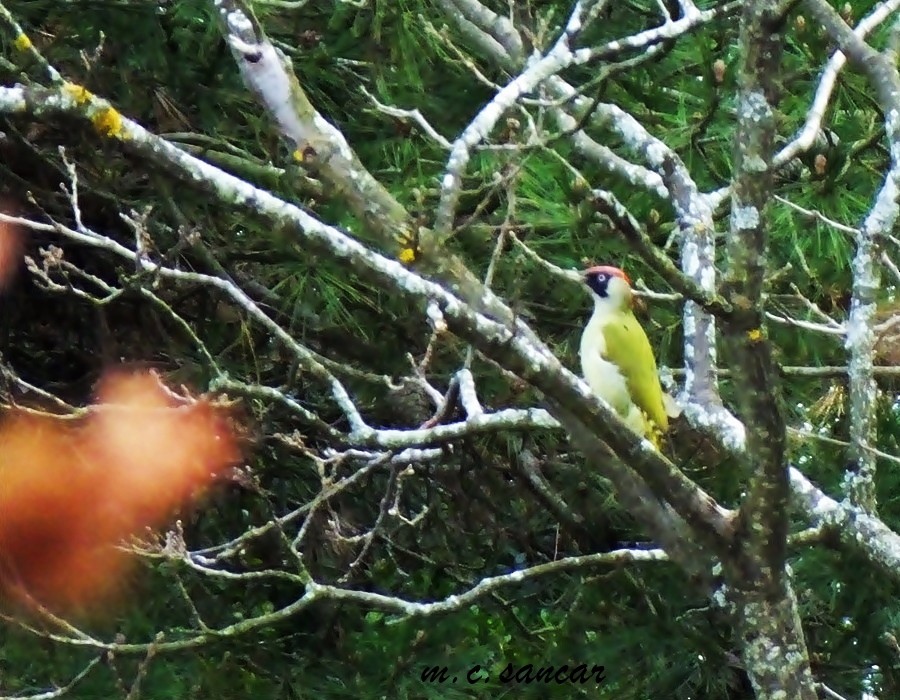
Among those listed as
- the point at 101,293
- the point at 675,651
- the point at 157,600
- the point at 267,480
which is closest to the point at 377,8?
the point at 101,293

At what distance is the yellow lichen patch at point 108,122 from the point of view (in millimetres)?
2572

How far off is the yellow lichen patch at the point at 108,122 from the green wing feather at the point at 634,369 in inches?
76.7

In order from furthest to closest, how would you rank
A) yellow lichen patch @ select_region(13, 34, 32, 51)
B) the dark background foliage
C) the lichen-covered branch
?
the dark background foliage < the lichen-covered branch < yellow lichen patch @ select_region(13, 34, 32, 51)

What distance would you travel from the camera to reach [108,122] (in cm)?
258

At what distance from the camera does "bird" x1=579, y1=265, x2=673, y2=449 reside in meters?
4.04

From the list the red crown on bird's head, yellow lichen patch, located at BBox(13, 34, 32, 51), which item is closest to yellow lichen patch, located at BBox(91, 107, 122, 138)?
yellow lichen patch, located at BBox(13, 34, 32, 51)

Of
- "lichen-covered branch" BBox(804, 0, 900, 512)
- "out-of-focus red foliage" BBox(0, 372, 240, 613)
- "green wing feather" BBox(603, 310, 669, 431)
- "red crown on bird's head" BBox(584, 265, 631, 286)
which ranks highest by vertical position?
"lichen-covered branch" BBox(804, 0, 900, 512)

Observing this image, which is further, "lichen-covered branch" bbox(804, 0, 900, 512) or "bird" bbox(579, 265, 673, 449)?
"bird" bbox(579, 265, 673, 449)

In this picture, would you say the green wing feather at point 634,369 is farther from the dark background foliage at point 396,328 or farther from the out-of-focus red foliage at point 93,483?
the out-of-focus red foliage at point 93,483

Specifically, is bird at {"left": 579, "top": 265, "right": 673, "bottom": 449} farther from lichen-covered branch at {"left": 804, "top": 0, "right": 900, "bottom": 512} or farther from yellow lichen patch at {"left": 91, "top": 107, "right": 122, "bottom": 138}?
yellow lichen patch at {"left": 91, "top": 107, "right": 122, "bottom": 138}

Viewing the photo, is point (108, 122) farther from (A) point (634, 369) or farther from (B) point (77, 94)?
(A) point (634, 369)

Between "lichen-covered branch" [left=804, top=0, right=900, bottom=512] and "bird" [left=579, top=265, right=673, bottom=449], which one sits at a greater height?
"lichen-covered branch" [left=804, top=0, right=900, bottom=512]

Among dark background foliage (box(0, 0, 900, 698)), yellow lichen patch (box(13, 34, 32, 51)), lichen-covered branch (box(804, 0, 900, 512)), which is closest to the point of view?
yellow lichen patch (box(13, 34, 32, 51))

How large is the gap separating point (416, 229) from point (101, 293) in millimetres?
2091
